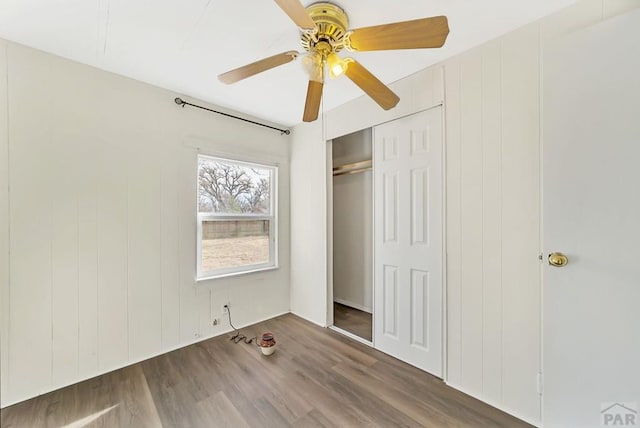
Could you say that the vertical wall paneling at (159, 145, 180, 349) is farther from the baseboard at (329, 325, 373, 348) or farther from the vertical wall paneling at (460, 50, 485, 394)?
the vertical wall paneling at (460, 50, 485, 394)

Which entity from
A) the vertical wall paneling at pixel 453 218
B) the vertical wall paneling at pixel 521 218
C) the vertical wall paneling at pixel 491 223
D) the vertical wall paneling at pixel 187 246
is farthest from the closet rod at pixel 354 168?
the vertical wall paneling at pixel 187 246

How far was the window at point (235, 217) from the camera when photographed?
2.68 meters

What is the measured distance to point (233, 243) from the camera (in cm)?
289

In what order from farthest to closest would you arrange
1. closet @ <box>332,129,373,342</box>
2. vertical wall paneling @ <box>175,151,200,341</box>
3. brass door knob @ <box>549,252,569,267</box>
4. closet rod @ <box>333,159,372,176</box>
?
1. closet @ <box>332,129,373,342</box>
2. closet rod @ <box>333,159,372,176</box>
3. vertical wall paneling @ <box>175,151,200,341</box>
4. brass door knob @ <box>549,252,569,267</box>

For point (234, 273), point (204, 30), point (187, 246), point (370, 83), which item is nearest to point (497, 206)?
point (370, 83)

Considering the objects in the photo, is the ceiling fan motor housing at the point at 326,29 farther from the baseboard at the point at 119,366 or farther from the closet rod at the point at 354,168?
the baseboard at the point at 119,366

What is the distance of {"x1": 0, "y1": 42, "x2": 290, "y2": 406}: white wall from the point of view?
1738mm

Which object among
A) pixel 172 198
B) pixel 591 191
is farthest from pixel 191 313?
pixel 591 191

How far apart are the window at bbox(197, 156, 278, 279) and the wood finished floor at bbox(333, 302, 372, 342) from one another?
1105 mm

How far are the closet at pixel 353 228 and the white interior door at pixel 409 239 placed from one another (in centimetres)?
86

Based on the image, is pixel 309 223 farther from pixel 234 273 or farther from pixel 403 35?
pixel 403 35

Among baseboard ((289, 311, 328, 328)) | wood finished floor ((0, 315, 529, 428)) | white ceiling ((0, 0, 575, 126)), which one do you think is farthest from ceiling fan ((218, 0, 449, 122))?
baseboard ((289, 311, 328, 328))

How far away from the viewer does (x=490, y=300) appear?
5.65 feet

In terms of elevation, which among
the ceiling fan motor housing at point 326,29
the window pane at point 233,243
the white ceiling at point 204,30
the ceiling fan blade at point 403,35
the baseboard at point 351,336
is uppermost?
the white ceiling at point 204,30
